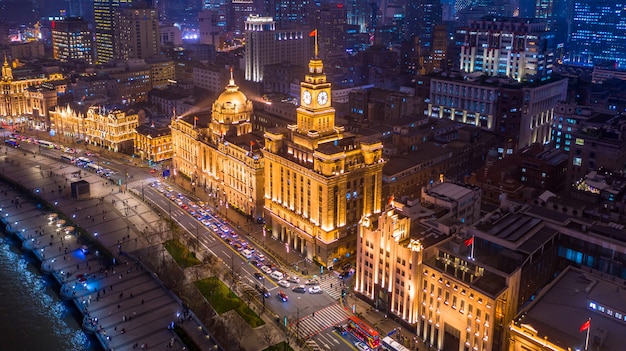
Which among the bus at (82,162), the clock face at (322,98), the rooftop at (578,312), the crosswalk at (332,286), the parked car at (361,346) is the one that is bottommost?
the parked car at (361,346)

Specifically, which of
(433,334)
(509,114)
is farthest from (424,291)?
(509,114)

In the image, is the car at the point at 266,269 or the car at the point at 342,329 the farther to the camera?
the car at the point at 266,269

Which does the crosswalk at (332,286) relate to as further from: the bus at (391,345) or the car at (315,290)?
the bus at (391,345)

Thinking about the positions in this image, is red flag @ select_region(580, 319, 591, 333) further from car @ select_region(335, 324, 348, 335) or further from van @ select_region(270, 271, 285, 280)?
van @ select_region(270, 271, 285, 280)

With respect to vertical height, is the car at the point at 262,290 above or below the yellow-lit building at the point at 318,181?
below

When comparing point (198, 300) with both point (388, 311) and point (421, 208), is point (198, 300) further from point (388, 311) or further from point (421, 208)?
point (421, 208)

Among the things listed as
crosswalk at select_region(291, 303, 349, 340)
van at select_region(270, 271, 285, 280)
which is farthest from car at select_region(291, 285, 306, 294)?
crosswalk at select_region(291, 303, 349, 340)

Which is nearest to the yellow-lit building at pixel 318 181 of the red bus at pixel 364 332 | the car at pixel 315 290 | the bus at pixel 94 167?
the car at pixel 315 290

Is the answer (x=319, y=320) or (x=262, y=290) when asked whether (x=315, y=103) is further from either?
(x=319, y=320)
